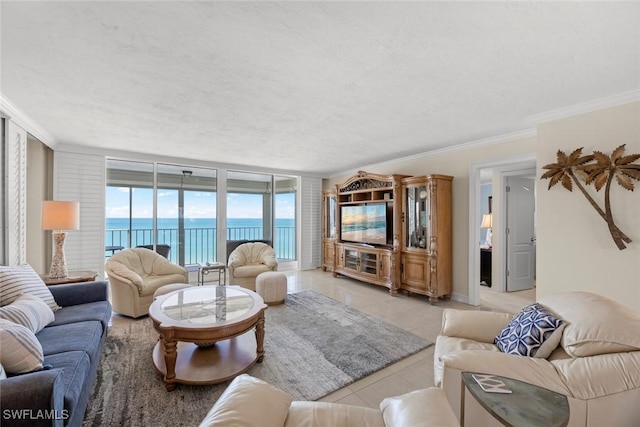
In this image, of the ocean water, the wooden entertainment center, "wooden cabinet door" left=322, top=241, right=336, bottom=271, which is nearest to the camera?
the wooden entertainment center

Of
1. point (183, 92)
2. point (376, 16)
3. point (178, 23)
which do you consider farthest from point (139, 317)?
point (376, 16)

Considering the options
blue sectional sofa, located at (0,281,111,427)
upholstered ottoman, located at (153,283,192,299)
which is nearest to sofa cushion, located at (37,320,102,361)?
blue sectional sofa, located at (0,281,111,427)

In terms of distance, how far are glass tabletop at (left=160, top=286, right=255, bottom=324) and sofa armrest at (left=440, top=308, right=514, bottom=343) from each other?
168cm

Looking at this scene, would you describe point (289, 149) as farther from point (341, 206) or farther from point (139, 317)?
point (139, 317)

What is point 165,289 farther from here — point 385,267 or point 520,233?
point 520,233

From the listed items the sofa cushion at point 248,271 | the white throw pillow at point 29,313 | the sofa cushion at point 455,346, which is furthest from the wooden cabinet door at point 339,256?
the white throw pillow at point 29,313

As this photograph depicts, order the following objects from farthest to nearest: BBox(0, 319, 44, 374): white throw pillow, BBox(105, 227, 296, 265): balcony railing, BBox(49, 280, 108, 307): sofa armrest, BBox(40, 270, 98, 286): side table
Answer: BBox(105, 227, 296, 265): balcony railing, BBox(40, 270, 98, 286): side table, BBox(49, 280, 108, 307): sofa armrest, BBox(0, 319, 44, 374): white throw pillow

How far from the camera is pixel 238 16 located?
149cm

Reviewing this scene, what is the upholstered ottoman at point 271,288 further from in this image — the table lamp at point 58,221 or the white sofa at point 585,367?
the white sofa at point 585,367

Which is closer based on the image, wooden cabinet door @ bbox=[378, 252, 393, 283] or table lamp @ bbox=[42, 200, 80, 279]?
table lamp @ bbox=[42, 200, 80, 279]

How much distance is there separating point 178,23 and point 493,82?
2.31 meters

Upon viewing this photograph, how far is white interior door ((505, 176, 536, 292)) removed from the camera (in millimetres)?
4883

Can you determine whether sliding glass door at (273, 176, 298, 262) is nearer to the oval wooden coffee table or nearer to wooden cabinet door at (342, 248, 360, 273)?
wooden cabinet door at (342, 248, 360, 273)

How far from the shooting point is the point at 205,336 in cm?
209
